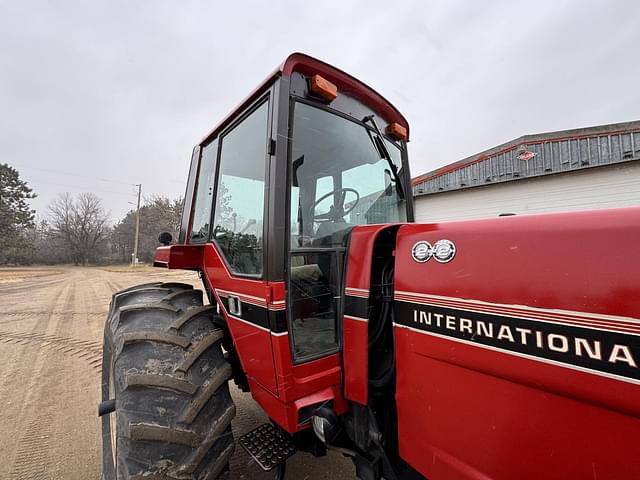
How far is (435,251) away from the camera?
112 centimetres

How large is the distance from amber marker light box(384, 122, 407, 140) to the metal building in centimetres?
831

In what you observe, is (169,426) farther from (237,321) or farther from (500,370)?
(500,370)

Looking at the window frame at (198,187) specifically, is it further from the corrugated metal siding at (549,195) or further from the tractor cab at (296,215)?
the corrugated metal siding at (549,195)

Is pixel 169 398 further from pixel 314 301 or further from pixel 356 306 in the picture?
pixel 356 306

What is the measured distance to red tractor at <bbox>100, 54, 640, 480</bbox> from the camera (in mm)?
803

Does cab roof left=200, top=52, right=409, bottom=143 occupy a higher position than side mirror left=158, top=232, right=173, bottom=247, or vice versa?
cab roof left=200, top=52, right=409, bottom=143

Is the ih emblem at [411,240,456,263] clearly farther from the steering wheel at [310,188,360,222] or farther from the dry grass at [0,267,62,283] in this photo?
the dry grass at [0,267,62,283]

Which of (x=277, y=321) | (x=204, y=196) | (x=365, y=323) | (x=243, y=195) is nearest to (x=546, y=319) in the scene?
(x=365, y=323)

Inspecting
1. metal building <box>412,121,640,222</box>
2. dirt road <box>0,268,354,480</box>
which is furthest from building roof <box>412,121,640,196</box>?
dirt road <box>0,268,354,480</box>

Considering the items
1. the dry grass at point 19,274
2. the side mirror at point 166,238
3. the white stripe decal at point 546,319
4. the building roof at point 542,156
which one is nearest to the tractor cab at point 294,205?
the white stripe decal at point 546,319

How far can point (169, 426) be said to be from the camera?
4.40 feet

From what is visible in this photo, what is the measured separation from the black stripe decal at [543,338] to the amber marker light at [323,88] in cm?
102

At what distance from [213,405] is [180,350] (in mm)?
297

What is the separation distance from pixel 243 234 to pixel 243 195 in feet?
0.74
